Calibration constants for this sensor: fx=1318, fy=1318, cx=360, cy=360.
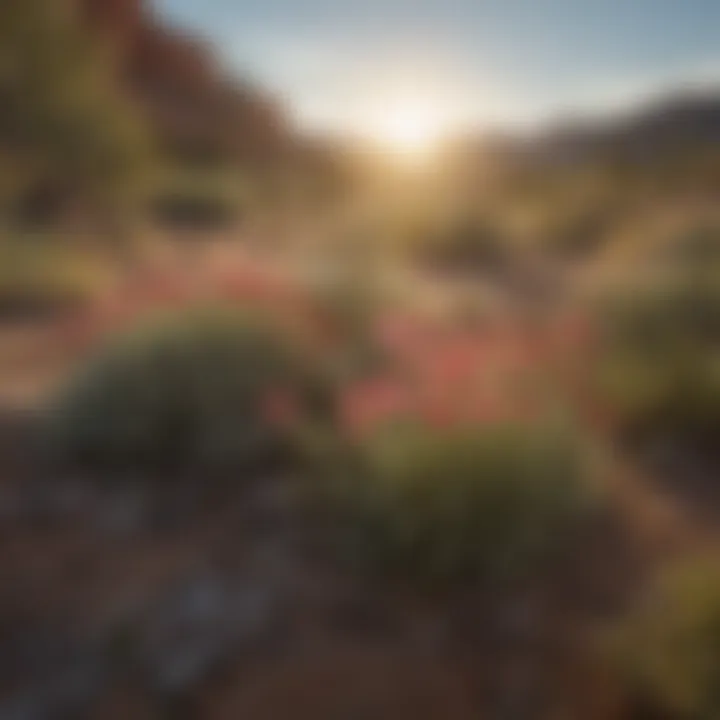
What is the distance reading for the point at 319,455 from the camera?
4719 millimetres

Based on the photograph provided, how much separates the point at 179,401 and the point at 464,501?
1.52 metres

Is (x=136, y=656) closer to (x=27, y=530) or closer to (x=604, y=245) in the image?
(x=27, y=530)

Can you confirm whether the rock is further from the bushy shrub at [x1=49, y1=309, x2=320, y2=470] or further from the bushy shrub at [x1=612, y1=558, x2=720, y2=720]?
the bushy shrub at [x1=612, y1=558, x2=720, y2=720]

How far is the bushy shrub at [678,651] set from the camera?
11.5ft

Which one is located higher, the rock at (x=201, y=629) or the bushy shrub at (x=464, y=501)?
the bushy shrub at (x=464, y=501)

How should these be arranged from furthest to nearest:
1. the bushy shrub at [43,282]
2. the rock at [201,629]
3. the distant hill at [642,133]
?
the bushy shrub at [43,282] < the distant hill at [642,133] < the rock at [201,629]

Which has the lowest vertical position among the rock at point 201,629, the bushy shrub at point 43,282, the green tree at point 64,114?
the rock at point 201,629

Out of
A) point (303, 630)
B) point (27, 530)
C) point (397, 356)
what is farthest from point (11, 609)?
point (397, 356)

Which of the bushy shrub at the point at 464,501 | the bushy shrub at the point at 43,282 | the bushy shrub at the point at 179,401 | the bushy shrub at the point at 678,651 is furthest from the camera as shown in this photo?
the bushy shrub at the point at 43,282

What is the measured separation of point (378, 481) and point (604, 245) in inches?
273

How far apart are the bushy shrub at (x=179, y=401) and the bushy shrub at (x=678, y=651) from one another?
5.90 feet

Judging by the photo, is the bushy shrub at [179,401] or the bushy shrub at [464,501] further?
the bushy shrub at [179,401]

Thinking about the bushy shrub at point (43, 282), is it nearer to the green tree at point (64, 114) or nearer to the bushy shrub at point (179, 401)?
the green tree at point (64, 114)

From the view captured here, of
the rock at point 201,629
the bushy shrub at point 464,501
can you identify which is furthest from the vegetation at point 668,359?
the rock at point 201,629
